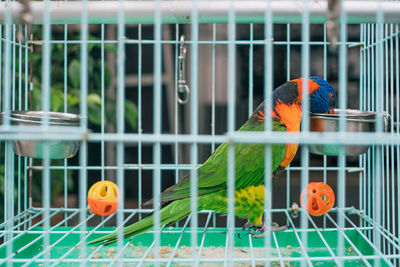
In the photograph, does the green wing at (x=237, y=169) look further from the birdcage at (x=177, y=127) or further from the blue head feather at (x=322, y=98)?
the blue head feather at (x=322, y=98)

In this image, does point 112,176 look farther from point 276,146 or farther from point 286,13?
point 286,13

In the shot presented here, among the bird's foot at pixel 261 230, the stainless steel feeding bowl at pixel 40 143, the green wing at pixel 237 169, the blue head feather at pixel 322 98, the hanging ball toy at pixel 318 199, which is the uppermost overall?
the blue head feather at pixel 322 98

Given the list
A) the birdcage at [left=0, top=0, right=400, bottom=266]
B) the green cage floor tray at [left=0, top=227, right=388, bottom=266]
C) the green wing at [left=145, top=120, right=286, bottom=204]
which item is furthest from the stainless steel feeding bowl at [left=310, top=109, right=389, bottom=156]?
the green cage floor tray at [left=0, top=227, right=388, bottom=266]

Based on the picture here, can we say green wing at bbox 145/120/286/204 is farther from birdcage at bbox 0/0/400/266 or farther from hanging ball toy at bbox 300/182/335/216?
hanging ball toy at bbox 300/182/335/216

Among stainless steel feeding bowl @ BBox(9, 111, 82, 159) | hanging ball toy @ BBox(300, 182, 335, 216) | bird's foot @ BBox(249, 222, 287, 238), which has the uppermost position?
stainless steel feeding bowl @ BBox(9, 111, 82, 159)

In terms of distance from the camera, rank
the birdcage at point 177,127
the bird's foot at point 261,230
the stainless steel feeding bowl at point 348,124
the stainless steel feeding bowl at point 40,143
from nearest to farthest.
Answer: the birdcage at point 177,127 → the stainless steel feeding bowl at point 40,143 → the stainless steel feeding bowl at point 348,124 → the bird's foot at point 261,230

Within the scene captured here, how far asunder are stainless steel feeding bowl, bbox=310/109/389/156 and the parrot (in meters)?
0.08

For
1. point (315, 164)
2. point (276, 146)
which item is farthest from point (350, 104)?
point (276, 146)

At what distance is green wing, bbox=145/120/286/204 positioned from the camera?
3.69ft

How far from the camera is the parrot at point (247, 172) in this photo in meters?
1.12

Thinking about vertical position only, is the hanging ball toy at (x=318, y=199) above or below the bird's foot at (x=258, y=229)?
above

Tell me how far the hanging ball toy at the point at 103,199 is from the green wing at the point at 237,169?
213mm

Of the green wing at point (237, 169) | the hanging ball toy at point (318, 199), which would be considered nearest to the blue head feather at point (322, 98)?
the green wing at point (237, 169)

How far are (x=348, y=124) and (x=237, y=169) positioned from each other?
379 mm
